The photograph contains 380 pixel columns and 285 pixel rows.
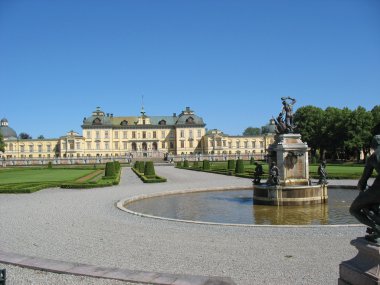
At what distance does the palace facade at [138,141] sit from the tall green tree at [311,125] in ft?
95.1

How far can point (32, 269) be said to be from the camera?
274 inches

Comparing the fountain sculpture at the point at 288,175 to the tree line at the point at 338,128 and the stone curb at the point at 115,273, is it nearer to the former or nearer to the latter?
the stone curb at the point at 115,273

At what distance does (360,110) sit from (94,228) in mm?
57108

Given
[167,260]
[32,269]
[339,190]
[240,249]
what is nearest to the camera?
[32,269]

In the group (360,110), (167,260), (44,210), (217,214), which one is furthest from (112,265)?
(360,110)

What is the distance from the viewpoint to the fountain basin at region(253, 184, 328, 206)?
15.8m

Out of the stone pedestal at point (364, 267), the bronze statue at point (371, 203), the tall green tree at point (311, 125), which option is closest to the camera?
the stone pedestal at point (364, 267)

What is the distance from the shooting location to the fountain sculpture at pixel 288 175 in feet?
51.9

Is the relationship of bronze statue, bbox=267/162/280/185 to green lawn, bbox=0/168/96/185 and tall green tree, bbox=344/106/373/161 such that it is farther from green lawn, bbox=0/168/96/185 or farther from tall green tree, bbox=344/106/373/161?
tall green tree, bbox=344/106/373/161

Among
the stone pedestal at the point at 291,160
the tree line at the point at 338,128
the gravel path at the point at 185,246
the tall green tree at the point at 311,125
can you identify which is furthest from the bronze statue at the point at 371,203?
the tall green tree at the point at 311,125

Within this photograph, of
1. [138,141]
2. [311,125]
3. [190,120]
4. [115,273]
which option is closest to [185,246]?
[115,273]

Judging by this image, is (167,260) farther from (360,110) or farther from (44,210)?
(360,110)

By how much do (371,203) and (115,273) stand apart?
159 inches

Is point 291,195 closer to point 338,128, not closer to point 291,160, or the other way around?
point 291,160
